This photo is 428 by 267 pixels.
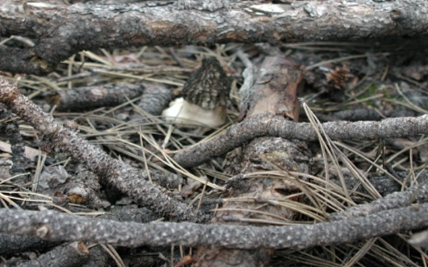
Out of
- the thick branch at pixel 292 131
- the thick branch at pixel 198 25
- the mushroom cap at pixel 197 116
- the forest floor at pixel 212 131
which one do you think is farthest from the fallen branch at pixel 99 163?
the mushroom cap at pixel 197 116

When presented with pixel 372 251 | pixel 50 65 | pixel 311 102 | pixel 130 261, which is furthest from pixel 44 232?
pixel 311 102

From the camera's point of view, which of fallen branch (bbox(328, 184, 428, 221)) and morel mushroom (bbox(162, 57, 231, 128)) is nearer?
fallen branch (bbox(328, 184, 428, 221))

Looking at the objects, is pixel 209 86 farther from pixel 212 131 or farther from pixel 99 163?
pixel 99 163

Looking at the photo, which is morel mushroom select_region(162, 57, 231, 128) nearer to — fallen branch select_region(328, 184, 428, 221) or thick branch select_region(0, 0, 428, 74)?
thick branch select_region(0, 0, 428, 74)

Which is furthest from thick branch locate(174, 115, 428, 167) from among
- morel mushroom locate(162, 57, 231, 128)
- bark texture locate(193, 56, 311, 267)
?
morel mushroom locate(162, 57, 231, 128)

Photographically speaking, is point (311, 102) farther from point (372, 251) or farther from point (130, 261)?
point (130, 261)

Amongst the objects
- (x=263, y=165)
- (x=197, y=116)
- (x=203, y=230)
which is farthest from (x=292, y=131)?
(x=197, y=116)

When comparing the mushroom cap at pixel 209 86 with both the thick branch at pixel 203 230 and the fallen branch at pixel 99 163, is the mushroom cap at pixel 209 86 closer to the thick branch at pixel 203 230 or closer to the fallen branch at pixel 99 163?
the fallen branch at pixel 99 163
